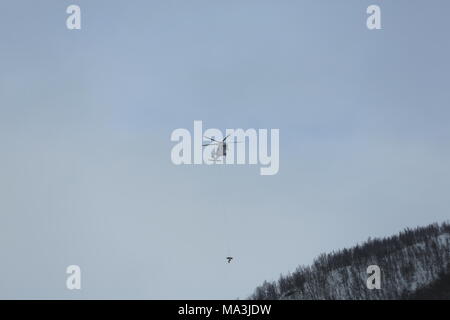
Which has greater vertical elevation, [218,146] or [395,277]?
[218,146]
